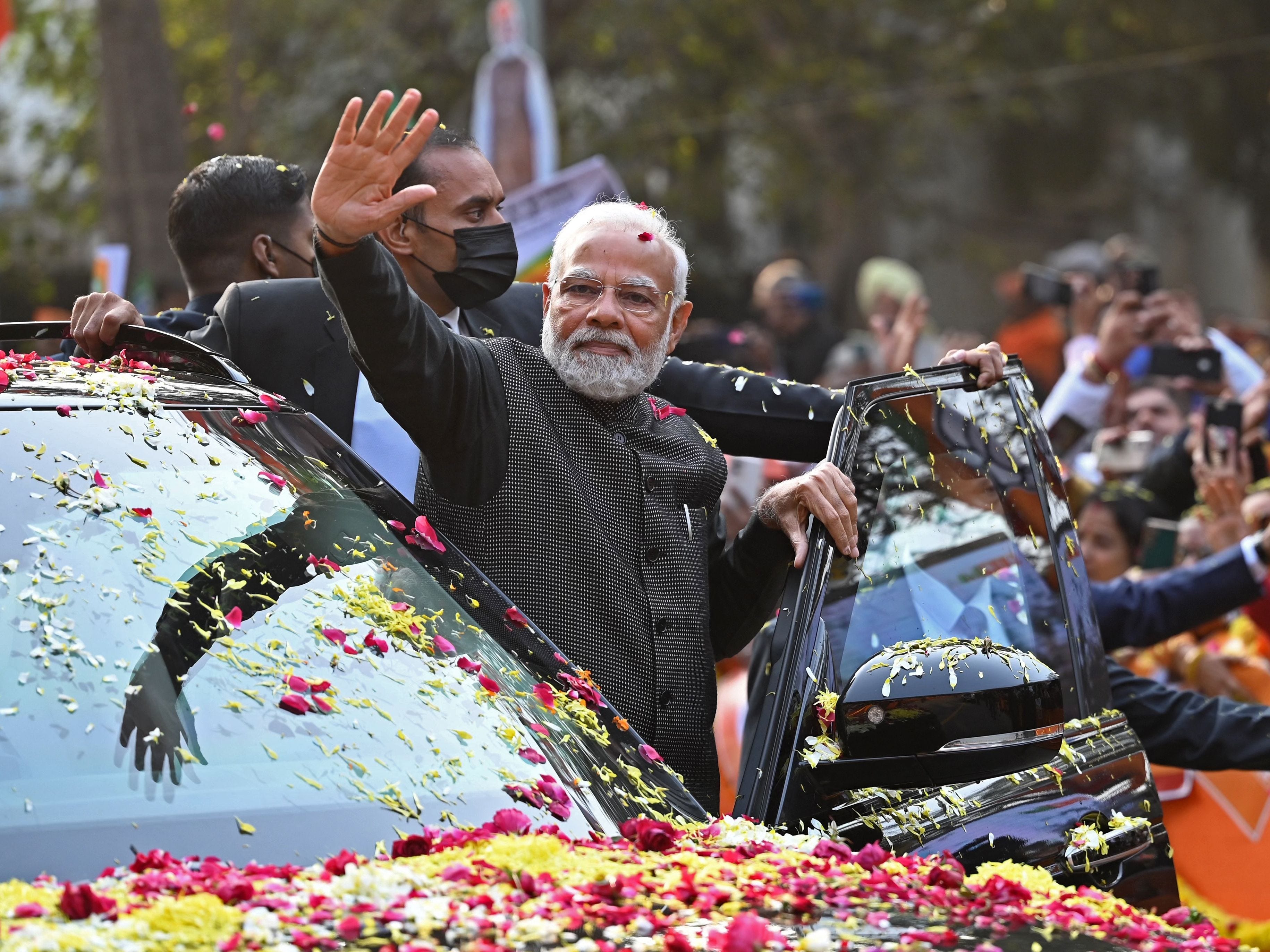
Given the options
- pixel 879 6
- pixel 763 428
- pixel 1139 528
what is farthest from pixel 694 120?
pixel 763 428

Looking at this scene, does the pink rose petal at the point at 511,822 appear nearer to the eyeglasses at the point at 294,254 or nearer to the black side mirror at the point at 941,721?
the black side mirror at the point at 941,721

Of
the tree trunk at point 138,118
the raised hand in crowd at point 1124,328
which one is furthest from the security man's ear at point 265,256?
the tree trunk at point 138,118

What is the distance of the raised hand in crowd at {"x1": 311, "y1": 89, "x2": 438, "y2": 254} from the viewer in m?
2.98

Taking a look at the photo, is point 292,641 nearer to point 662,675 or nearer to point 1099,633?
point 662,675

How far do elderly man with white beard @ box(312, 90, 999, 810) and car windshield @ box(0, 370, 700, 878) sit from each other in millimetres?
282

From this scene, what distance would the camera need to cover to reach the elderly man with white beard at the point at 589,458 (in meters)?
3.10

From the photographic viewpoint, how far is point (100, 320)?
3611 millimetres

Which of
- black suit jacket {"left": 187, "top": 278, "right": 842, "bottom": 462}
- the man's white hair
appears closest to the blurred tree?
black suit jacket {"left": 187, "top": 278, "right": 842, "bottom": 462}

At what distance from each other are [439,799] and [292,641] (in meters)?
0.35

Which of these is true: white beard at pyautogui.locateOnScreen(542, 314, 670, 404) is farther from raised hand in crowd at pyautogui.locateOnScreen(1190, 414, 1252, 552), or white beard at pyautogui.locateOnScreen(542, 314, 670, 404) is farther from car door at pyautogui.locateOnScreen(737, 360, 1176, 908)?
raised hand in crowd at pyautogui.locateOnScreen(1190, 414, 1252, 552)

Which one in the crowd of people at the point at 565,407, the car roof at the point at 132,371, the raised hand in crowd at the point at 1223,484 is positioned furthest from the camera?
the raised hand in crowd at the point at 1223,484

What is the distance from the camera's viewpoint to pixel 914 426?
369cm

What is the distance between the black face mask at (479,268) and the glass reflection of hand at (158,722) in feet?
6.06

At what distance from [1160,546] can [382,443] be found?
4221 mm
